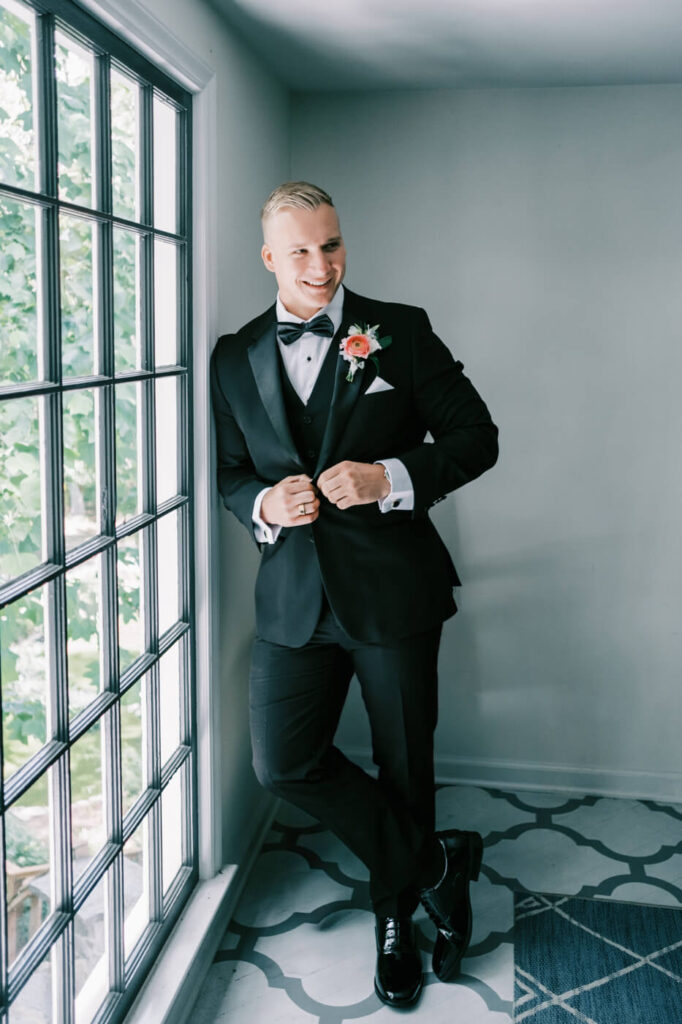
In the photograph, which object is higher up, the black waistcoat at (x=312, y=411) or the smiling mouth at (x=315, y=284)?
the smiling mouth at (x=315, y=284)

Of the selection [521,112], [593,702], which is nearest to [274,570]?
[593,702]

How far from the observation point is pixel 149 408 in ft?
6.63

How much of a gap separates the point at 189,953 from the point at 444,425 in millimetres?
1357

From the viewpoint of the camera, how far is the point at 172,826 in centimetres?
233

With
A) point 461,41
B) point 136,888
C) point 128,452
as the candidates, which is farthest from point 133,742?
point 461,41

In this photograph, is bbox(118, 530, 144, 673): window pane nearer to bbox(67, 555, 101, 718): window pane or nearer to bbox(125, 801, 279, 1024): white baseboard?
bbox(67, 555, 101, 718): window pane

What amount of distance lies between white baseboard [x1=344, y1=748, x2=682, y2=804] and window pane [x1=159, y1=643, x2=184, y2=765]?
124 cm

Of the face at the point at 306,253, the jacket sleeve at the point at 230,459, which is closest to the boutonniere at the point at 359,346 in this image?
the face at the point at 306,253

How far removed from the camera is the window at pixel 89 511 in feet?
4.83

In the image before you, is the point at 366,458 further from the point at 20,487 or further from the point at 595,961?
the point at 595,961

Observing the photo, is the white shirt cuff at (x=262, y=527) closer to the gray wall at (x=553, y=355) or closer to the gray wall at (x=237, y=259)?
the gray wall at (x=237, y=259)

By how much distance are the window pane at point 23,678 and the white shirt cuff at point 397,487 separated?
0.81 m

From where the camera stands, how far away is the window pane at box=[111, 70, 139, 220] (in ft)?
5.99

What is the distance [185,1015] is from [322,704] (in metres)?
0.75
